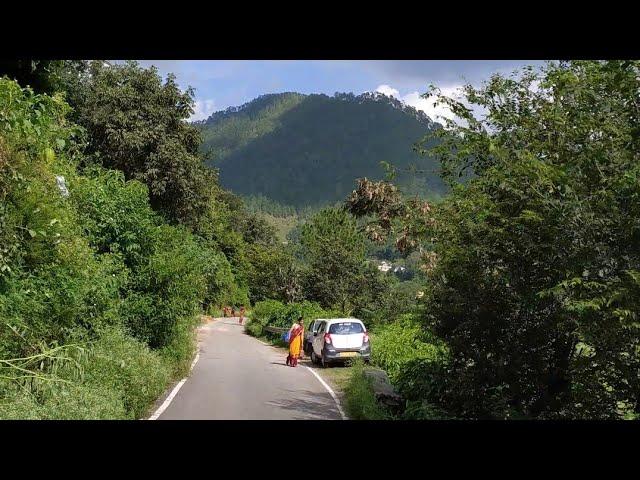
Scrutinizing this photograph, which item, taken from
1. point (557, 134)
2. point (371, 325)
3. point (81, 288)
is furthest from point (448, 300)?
point (371, 325)

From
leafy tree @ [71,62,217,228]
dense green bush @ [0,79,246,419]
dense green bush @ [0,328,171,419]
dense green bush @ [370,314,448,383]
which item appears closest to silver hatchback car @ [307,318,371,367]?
dense green bush @ [370,314,448,383]

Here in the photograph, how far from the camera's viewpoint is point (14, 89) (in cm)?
881

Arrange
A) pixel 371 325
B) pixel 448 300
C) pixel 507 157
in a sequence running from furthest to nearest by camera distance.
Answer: pixel 371 325, pixel 448 300, pixel 507 157

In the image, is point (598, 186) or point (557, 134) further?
point (557, 134)

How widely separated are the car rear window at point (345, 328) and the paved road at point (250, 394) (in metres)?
1.59

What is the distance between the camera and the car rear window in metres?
19.5

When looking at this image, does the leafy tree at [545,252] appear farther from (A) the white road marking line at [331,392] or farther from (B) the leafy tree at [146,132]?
(B) the leafy tree at [146,132]

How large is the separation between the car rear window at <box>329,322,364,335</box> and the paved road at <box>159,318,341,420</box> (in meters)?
1.59

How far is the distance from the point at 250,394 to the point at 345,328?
21.6 ft

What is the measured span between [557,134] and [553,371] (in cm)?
296

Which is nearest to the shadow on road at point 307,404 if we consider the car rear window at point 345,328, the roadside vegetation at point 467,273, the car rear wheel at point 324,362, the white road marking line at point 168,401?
the roadside vegetation at point 467,273

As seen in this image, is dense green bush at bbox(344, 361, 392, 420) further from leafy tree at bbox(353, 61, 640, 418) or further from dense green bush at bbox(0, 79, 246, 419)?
dense green bush at bbox(0, 79, 246, 419)
